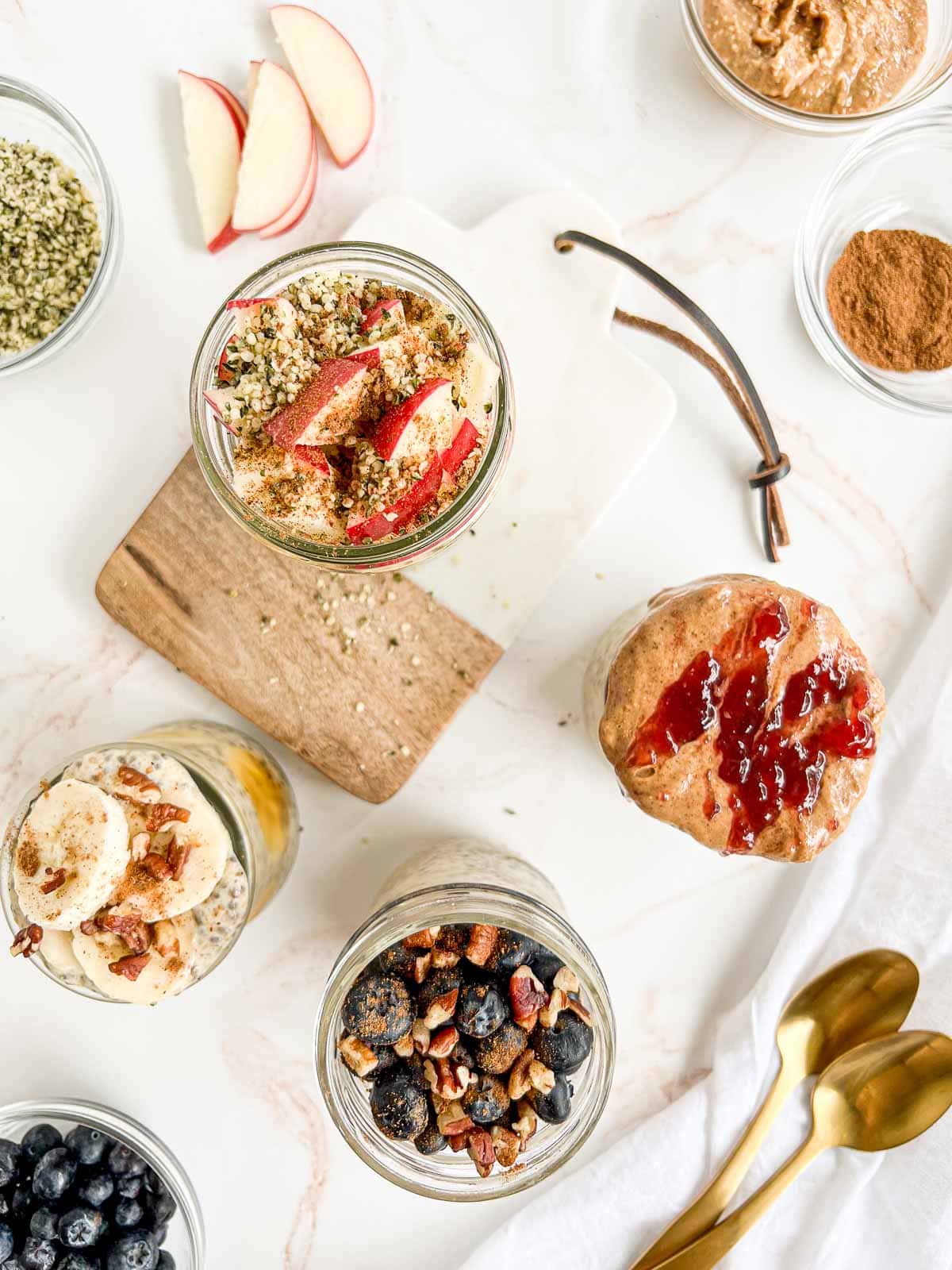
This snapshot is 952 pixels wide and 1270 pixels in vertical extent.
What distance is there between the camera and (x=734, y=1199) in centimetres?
171

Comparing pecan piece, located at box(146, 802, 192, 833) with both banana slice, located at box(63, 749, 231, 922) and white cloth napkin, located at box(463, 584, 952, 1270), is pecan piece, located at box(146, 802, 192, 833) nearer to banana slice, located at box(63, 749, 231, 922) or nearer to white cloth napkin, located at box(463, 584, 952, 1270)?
banana slice, located at box(63, 749, 231, 922)

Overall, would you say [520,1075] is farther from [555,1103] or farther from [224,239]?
[224,239]

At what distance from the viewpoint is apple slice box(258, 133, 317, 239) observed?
161cm

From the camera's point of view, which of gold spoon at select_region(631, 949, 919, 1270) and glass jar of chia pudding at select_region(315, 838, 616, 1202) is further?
gold spoon at select_region(631, 949, 919, 1270)

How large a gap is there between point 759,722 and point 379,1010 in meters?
0.65

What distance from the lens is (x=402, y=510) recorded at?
4.21 ft

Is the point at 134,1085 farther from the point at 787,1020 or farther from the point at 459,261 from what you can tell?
the point at 459,261

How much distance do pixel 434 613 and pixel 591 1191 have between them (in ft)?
3.43

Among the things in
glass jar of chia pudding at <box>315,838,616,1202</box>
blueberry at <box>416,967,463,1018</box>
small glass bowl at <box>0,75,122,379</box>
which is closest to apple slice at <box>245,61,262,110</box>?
small glass bowl at <box>0,75,122,379</box>

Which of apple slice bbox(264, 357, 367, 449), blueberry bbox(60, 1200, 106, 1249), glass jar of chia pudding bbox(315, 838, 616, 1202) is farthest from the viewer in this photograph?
blueberry bbox(60, 1200, 106, 1249)

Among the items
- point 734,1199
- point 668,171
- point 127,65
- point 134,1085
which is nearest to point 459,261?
point 668,171

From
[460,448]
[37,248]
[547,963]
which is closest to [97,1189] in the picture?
[547,963]

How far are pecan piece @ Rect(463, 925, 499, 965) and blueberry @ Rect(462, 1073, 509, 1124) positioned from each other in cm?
16

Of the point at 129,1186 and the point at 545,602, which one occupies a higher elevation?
the point at 545,602
